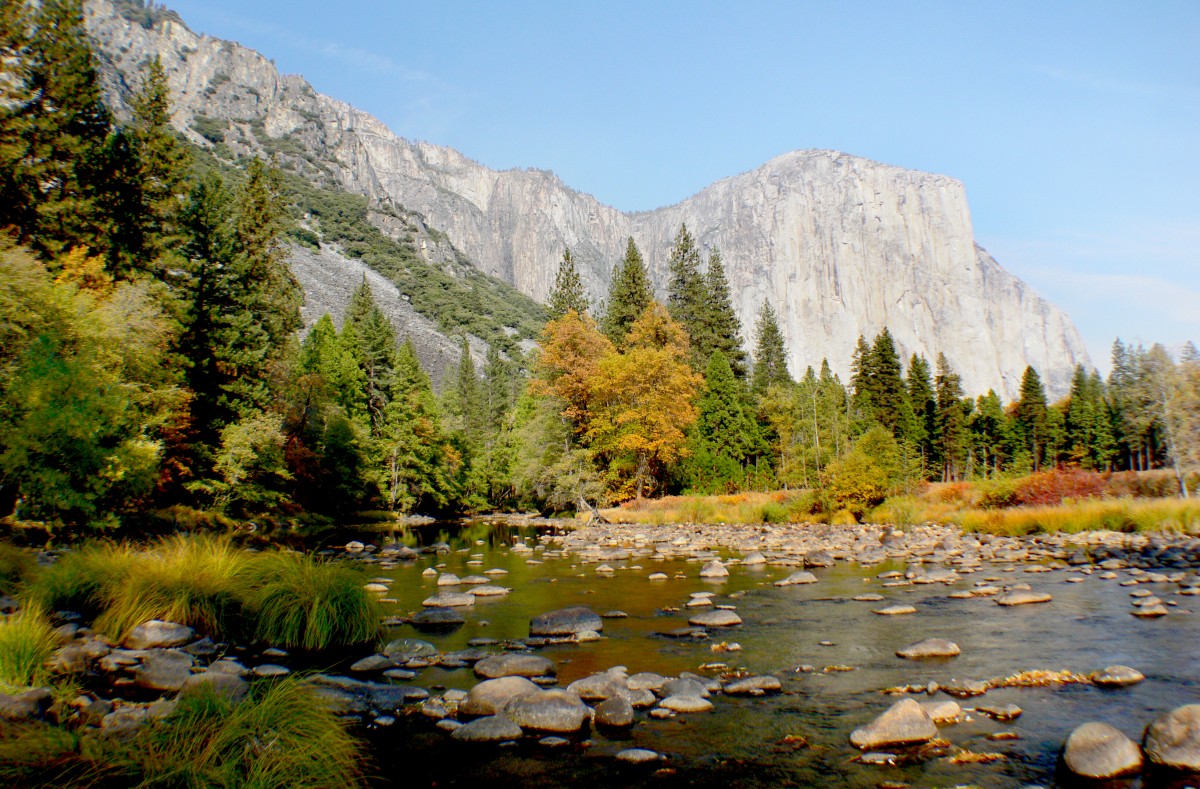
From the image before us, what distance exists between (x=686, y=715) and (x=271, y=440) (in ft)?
94.1

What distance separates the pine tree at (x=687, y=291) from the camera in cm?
6481

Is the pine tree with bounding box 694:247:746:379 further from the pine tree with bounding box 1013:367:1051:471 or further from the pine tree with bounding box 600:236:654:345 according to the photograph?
the pine tree with bounding box 1013:367:1051:471

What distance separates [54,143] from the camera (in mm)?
24797

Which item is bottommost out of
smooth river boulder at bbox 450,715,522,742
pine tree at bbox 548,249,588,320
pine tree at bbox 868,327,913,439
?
smooth river boulder at bbox 450,715,522,742

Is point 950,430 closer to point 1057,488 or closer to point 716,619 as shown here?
point 1057,488

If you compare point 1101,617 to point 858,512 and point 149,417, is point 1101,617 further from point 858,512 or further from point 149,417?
point 149,417

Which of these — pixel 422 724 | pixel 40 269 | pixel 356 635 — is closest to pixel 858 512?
pixel 356 635

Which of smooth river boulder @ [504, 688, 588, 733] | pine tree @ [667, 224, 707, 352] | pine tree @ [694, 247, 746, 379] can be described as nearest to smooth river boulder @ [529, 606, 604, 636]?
smooth river boulder @ [504, 688, 588, 733]

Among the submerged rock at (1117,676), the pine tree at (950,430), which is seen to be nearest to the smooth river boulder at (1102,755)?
the submerged rock at (1117,676)

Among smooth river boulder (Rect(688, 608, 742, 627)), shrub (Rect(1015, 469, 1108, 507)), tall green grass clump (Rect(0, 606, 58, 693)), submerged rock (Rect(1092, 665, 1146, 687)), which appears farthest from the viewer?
shrub (Rect(1015, 469, 1108, 507))

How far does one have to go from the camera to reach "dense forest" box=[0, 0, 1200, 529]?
1802 centimetres

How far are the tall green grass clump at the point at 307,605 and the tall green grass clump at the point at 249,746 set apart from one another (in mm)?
4669

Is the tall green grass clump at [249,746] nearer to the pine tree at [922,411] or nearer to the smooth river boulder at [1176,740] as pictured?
the smooth river boulder at [1176,740]

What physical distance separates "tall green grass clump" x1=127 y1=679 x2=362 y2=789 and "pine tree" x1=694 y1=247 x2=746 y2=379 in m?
58.9
